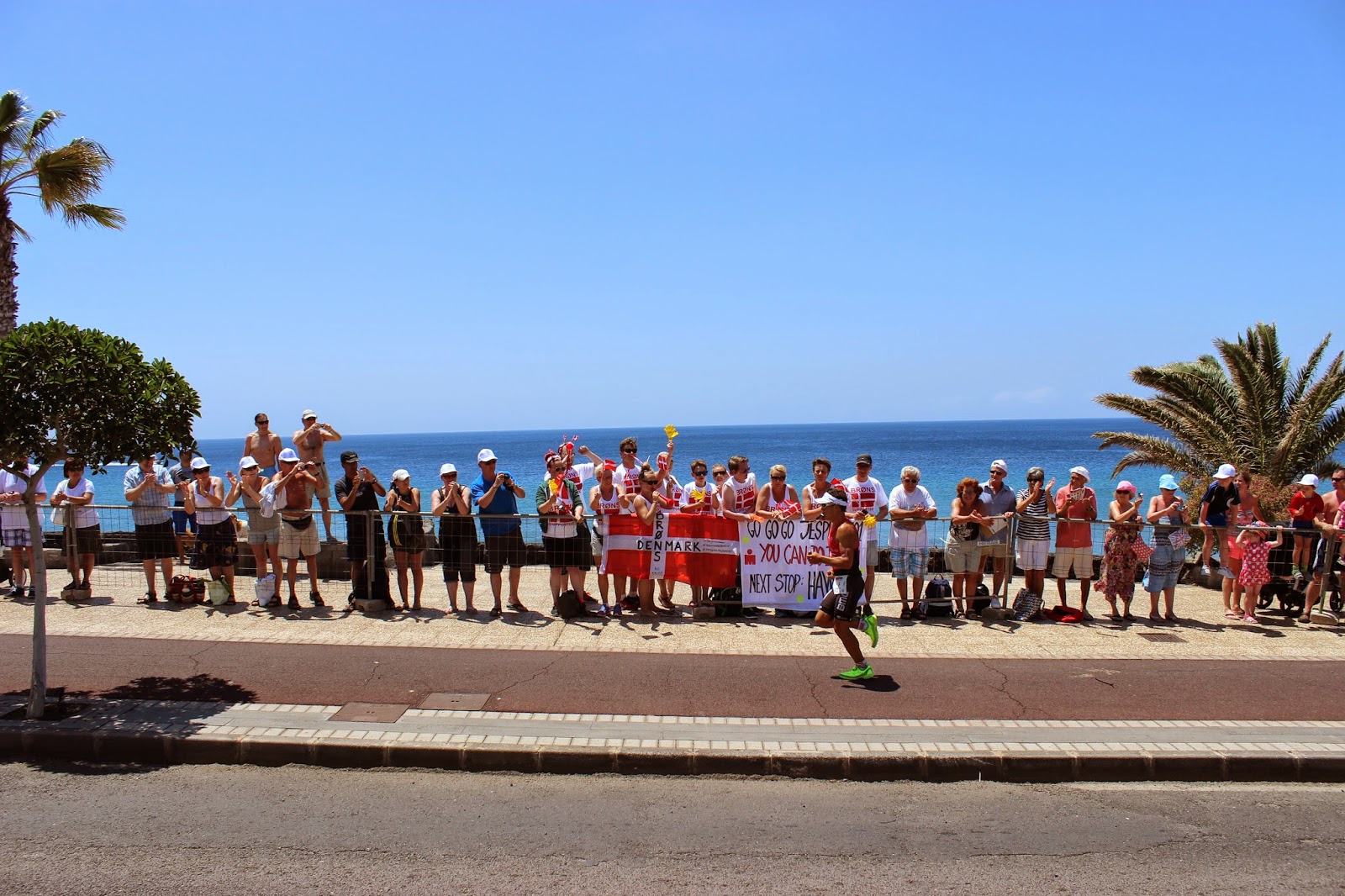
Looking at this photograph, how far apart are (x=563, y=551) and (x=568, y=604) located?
0.67 meters

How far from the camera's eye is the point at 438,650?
940 cm

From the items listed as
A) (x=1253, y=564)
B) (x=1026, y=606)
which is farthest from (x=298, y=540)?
(x=1253, y=564)

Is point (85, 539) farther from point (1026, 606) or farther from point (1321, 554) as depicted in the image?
point (1321, 554)

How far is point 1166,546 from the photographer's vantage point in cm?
1116

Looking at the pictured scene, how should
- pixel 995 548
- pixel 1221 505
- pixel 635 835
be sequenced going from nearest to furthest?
pixel 635 835, pixel 995 548, pixel 1221 505

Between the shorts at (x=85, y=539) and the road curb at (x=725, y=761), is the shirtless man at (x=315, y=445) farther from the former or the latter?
the road curb at (x=725, y=761)

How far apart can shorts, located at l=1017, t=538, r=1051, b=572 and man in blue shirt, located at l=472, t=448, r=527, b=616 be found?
20.1 feet

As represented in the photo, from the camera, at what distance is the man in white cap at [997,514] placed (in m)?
11.5

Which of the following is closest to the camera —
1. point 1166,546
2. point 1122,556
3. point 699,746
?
point 699,746

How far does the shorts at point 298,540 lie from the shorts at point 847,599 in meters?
6.61

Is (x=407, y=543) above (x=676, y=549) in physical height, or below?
above

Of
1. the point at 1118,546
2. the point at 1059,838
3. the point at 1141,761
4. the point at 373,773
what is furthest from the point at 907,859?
the point at 1118,546

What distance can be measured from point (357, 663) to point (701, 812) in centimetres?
438

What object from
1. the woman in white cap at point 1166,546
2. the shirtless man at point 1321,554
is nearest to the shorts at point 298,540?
the woman in white cap at point 1166,546
